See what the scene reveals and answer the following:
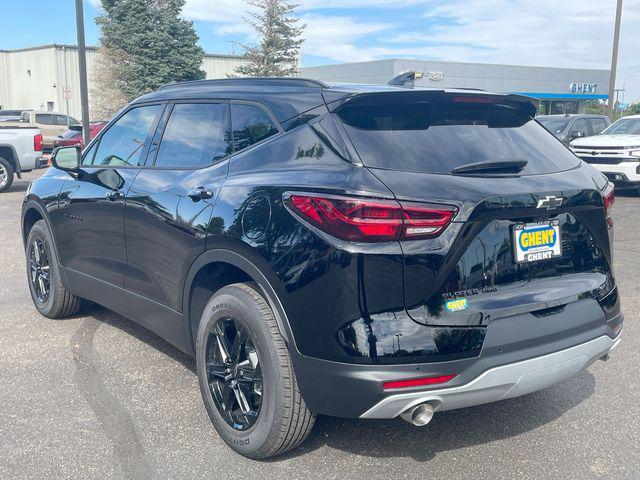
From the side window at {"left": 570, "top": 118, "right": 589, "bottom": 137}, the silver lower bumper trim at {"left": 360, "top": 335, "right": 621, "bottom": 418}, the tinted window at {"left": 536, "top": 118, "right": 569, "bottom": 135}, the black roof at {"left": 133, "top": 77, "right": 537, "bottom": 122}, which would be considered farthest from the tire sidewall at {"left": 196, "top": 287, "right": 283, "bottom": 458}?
the side window at {"left": 570, "top": 118, "right": 589, "bottom": 137}

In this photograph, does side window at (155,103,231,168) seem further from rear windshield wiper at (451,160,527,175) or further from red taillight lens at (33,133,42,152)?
red taillight lens at (33,133,42,152)

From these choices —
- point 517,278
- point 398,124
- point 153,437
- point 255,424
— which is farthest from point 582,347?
point 153,437

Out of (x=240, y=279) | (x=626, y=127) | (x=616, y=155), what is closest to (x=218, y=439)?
(x=240, y=279)

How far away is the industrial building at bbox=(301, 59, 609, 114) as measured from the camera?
42.2 m

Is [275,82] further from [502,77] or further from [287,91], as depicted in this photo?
[502,77]

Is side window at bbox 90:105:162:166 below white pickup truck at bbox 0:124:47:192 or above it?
above

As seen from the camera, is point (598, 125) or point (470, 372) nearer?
point (470, 372)

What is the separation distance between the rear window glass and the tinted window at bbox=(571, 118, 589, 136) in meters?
14.1

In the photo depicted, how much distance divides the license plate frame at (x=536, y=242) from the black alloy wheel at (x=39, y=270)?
3974 millimetres

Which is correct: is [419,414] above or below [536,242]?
below

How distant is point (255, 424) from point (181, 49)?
3352 centimetres

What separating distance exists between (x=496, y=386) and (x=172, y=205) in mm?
1950

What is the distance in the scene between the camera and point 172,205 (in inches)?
148

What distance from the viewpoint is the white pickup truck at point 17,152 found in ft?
48.8
